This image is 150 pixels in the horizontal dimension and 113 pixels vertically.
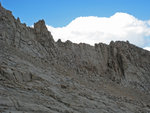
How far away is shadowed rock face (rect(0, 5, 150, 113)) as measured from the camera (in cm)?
935

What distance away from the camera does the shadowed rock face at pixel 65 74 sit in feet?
30.7

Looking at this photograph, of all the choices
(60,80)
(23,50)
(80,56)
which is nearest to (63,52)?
(80,56)

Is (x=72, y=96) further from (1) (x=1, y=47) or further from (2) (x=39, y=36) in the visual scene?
(2) (x=39, y=36)

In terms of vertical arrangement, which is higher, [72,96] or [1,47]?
[1,47]

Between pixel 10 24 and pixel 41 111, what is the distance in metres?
11.9

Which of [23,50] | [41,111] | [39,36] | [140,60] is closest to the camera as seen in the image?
[41,111]

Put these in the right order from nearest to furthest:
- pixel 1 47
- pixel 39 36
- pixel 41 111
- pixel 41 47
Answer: pixel 41 111
pixel 1 47
pixel 41 47
pixel 39 36

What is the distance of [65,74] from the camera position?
55.1 ft

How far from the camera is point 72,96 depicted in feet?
38.2

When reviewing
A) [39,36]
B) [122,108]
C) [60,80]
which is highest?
[39,36]

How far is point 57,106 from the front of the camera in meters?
9.34

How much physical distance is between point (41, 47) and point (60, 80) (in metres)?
6.41

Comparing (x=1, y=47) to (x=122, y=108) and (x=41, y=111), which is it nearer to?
(x=41, y=111)

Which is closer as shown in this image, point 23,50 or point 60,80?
point 60,80
